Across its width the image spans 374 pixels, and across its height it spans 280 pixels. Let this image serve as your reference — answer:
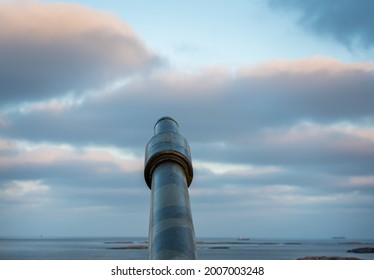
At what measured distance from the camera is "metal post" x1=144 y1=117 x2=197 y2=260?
5344 mm

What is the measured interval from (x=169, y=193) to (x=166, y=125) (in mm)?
1562

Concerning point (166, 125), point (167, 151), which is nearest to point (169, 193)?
point (167, 151)

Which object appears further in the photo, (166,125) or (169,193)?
(166,125)

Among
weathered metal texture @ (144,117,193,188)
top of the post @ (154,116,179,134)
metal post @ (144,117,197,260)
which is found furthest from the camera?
top of the post @ (154,116,179,134)

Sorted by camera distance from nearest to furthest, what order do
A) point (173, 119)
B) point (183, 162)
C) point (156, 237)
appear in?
point (156, 237) < point (183, 162) < point (173, 119)

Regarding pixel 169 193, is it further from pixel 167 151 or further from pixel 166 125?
pixel 166 125

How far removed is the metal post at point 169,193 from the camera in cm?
534

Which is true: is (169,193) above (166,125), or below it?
below

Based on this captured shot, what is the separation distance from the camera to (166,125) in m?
7.33

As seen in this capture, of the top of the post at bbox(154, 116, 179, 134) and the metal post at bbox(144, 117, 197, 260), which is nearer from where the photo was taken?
the metal post at bbox(144, 117, 197, 260)
